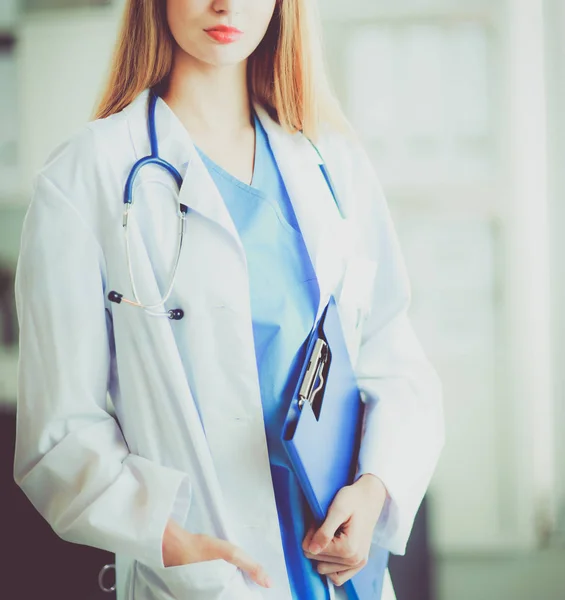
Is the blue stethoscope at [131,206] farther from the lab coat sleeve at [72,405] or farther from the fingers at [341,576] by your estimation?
the fingers at [341,576]

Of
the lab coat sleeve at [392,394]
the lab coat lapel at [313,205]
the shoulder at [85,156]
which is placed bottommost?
the lab coat sleeve at [392,394]

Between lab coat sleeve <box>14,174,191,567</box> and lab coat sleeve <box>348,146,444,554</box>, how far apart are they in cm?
26

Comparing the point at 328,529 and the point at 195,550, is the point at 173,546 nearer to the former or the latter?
the point at 195,550

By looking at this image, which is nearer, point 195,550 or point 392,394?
point 195,550

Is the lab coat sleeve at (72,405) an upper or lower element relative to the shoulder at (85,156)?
lower

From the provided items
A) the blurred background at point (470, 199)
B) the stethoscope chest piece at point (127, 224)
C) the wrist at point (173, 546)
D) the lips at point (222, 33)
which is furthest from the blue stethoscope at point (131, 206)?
the blurred background at point (470, 199)

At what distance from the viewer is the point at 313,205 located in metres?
0.94

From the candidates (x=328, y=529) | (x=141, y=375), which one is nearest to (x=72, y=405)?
(x=141, y=375)

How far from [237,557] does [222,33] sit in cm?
58

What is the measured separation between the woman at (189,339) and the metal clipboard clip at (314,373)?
0.15 ft

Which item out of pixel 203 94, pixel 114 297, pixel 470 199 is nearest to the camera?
pixel 114 297

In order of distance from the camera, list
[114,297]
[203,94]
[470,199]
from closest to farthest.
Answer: [114,297] < [203,94] < [470,199]

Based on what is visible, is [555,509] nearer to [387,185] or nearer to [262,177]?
[387,185]

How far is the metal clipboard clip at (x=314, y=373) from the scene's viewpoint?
2.54ft
